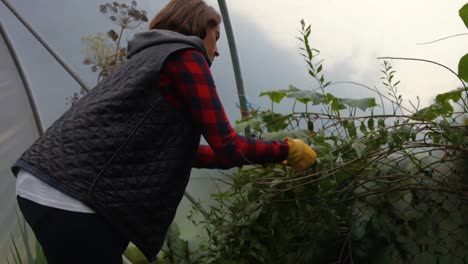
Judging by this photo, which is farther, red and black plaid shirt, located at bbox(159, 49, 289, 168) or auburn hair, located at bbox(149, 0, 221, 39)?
auburn hair, located at bbox(149, 0, 221, 39)

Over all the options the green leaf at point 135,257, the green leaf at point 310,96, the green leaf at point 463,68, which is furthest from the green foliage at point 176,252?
the green leaf at point 463,68

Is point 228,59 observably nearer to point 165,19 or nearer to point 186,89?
point 165,19

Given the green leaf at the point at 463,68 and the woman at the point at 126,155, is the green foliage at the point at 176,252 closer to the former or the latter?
the woman at the point at 126,155

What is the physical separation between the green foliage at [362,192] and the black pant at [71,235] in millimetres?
489

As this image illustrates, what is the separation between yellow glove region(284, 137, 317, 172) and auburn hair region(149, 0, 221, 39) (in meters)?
0.35

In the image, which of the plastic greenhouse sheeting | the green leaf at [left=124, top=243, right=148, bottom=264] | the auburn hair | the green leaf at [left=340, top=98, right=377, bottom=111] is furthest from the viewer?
the plastic greenhouse sheeting

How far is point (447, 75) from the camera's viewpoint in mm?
1937

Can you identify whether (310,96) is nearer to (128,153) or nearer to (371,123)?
(371,123)

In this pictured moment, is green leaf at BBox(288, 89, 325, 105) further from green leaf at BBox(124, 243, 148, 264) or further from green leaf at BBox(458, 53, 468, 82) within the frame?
green leaf at BBox(124, 243, 148, 264)

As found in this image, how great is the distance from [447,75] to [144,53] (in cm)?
116

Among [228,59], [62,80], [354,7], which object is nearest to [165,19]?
[354,7]

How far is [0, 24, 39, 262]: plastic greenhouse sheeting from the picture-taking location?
3.33 metres

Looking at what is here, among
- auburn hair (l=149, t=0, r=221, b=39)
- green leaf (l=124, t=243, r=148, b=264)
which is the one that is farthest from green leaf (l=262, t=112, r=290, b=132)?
green leaf (l=124, t=243, r=148, b=264)

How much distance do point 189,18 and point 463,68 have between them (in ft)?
2.31
